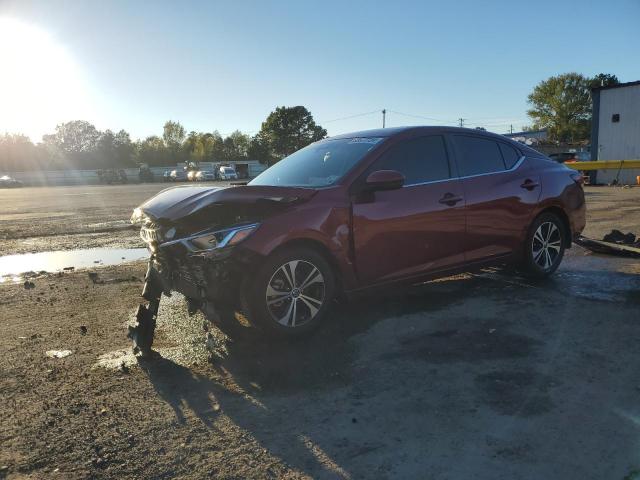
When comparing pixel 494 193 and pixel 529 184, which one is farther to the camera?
pixel 529 184

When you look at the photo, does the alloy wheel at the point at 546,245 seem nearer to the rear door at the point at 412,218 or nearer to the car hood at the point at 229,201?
the rear door at the point at 412,218

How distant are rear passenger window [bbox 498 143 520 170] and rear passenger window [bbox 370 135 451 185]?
95 cm

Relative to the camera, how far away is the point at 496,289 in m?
5.61

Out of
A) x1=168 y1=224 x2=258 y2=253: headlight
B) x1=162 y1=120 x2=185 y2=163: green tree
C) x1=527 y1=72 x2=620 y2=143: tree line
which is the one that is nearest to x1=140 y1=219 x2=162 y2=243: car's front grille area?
x1=168 y1=224 x2=258 y2=253: headlight

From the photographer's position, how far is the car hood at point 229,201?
3.96 metres

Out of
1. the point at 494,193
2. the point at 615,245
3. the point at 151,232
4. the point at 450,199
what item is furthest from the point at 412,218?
the point at 615,245

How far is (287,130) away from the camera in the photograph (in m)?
102

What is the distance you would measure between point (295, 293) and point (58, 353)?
197 cm

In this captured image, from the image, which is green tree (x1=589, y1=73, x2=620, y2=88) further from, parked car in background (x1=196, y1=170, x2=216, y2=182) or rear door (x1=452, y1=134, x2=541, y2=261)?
rear door (x1=452, y1=134, x2=541, y2=261)

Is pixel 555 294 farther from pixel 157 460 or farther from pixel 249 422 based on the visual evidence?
pixel 157 460

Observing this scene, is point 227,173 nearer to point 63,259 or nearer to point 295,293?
point 63,259

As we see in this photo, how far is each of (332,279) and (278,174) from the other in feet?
4.76

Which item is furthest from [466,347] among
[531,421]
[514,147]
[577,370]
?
[514,147]

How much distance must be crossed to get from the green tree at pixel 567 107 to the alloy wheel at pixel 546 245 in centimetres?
8522
